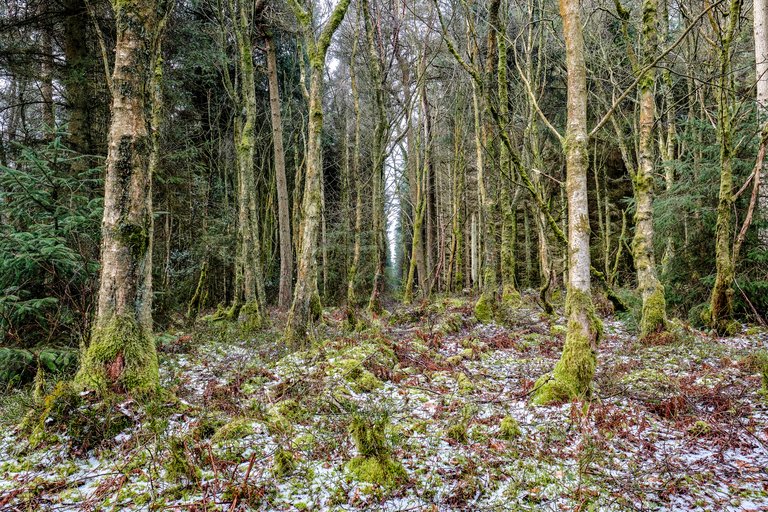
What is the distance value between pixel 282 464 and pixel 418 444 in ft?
3.78

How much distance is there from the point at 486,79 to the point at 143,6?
21.5 ft

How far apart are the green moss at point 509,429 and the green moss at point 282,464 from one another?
1.83 metres

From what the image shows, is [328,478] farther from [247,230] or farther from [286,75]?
[286,75]

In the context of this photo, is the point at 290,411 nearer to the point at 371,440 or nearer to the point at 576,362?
the point at 371,440

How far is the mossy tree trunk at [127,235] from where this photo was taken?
3863 mm

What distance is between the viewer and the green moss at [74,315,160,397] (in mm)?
3752

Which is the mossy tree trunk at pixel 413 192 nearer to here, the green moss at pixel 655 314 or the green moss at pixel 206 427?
the green moss at pixel 655 314

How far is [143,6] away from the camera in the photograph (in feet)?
14.1

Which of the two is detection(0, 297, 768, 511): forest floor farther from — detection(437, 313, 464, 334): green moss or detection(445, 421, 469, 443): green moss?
detection(437, 313, 464, 334): green moss

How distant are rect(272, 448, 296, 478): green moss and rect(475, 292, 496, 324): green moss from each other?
7276 millimetres

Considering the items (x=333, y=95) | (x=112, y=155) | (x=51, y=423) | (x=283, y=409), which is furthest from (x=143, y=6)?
(x=333, y=95)

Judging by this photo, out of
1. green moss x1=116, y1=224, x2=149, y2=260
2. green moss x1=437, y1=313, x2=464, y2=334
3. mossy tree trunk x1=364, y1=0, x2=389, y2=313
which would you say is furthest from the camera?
mossy tree trunk x1=364, y1=0, x2=389, y2=313

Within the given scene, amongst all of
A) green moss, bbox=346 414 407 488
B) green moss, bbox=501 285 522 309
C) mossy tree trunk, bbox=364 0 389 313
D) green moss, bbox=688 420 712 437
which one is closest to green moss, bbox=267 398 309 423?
green moss, bbox=346 414 407 488

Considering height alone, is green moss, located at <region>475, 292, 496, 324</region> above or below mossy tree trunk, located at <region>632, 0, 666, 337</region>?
below
